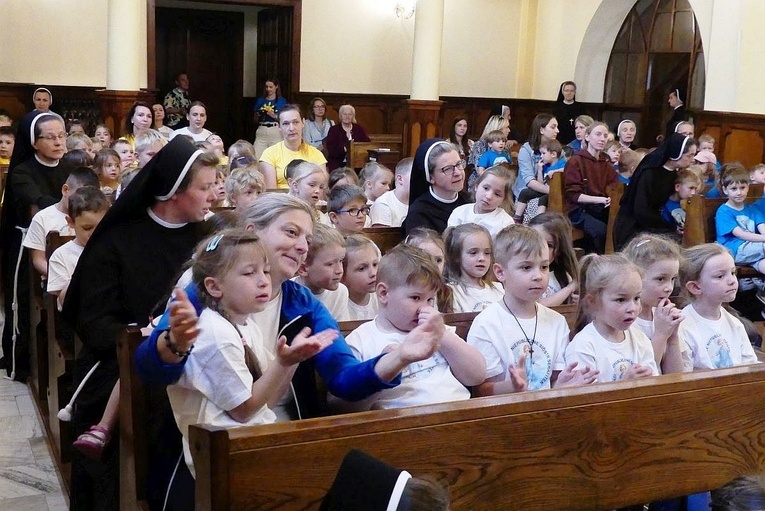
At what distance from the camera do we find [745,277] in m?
6.59

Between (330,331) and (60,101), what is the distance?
1160 centimetres

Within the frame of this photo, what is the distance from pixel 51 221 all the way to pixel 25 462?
52.1 inches

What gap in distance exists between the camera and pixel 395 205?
6145 mm

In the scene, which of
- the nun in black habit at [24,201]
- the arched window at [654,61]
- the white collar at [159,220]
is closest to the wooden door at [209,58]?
the arched window at [654,61]

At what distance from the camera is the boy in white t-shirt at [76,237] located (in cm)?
423

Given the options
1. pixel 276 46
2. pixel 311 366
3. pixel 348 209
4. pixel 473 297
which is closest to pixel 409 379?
pixel 311 366

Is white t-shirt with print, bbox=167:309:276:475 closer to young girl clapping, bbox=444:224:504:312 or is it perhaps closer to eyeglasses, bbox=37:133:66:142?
young girl clapping, bbox=444:224:504:312

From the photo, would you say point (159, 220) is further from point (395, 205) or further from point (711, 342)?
point (395, 205)

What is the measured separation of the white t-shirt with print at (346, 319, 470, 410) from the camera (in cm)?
279

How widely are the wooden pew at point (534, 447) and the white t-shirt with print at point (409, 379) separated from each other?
0.37m

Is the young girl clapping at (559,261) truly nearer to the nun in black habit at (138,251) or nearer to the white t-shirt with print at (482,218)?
the white t-shirt with print at (482,218)

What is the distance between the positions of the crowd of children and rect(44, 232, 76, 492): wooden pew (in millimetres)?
198

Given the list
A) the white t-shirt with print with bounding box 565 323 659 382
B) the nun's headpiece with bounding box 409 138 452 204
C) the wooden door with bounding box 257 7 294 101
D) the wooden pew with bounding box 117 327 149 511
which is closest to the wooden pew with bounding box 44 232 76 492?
the wooden pew with bounding box 117 327 149 511

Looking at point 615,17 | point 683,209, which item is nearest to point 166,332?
point 683,209
